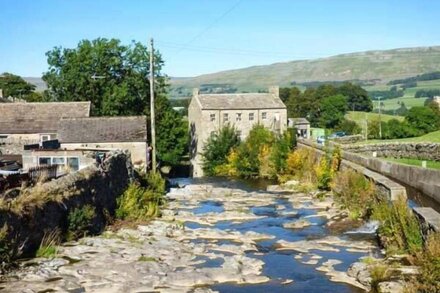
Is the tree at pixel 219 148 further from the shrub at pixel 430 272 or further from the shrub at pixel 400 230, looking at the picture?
the shrub at pixel 430 272

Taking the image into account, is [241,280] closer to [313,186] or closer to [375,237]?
[375,237]

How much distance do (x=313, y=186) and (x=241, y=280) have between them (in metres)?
21.5

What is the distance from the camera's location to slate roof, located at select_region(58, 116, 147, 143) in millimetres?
41156

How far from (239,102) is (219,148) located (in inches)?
338

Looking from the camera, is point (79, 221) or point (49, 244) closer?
point (49, 244)

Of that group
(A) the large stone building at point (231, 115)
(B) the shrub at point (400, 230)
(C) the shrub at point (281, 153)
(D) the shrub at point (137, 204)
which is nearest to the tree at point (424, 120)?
(A) the large stone building at point (231, 115)

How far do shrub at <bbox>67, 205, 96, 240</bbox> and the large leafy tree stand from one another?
1502 inches

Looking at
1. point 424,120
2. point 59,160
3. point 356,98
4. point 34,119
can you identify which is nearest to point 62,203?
point 59,160

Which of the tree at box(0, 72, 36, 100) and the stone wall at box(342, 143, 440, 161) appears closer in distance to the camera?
the stone wall at box(342, 143, 440, 161)

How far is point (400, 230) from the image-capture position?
1766 centimetres

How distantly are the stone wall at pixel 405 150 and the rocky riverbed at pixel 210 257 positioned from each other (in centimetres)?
1602

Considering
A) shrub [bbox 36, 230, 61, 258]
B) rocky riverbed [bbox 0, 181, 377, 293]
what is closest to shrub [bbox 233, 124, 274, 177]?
rocky riverbed [bbox 0, 181, 377, 293]

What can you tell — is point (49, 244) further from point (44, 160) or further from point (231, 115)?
point (231, 115)

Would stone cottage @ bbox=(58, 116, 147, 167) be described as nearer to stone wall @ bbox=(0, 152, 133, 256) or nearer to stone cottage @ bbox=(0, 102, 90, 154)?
stone cottage @ bbox=(0, 102, 90, 154)
